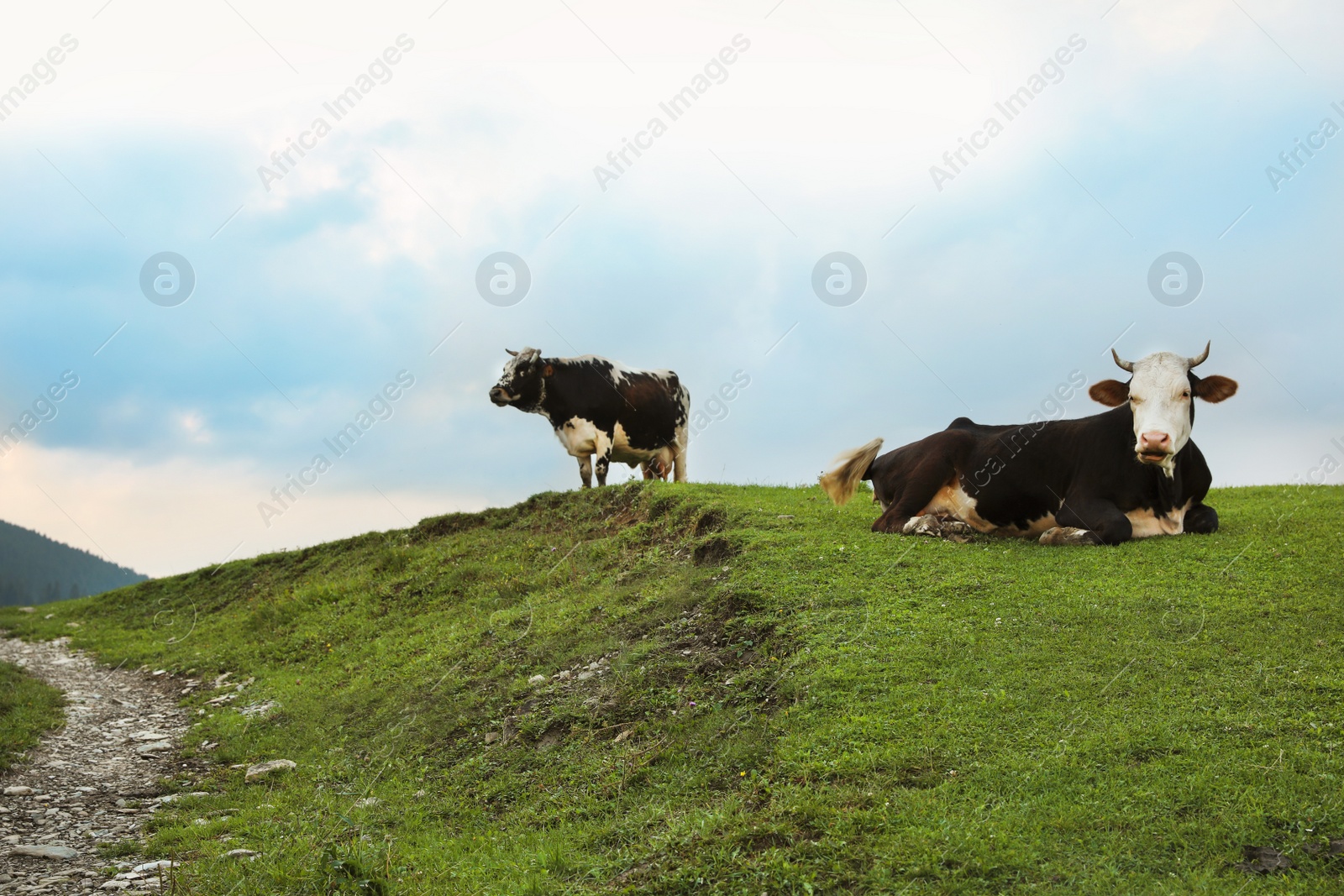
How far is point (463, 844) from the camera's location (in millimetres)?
6730

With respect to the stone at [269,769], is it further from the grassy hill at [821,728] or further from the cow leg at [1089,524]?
the cow leg at [1089,524]

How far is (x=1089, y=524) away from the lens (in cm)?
1135

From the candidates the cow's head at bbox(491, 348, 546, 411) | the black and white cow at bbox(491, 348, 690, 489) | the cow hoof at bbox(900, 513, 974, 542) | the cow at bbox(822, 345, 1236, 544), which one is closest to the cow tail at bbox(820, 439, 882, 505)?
the cow at bbox(822, 345, 1236, 544)

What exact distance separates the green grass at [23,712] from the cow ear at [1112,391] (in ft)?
41.2

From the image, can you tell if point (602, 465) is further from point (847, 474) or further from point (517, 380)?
point (847, 474)

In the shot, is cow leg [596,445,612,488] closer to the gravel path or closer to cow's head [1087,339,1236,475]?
the gravel path

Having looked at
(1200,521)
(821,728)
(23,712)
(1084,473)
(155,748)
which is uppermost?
(1084,473)

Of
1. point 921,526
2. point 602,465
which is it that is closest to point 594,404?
point 602,465

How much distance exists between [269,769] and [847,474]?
867 centimetres

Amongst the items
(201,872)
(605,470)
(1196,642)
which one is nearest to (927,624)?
(1196,642)

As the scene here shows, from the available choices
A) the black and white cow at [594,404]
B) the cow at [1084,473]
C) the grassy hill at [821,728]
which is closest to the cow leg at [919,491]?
the cow at [1084,473]

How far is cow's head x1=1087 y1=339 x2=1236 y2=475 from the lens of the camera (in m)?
10.4

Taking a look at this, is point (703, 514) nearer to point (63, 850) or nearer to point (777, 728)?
point (777, 728)

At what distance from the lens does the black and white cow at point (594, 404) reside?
19.4 meters
